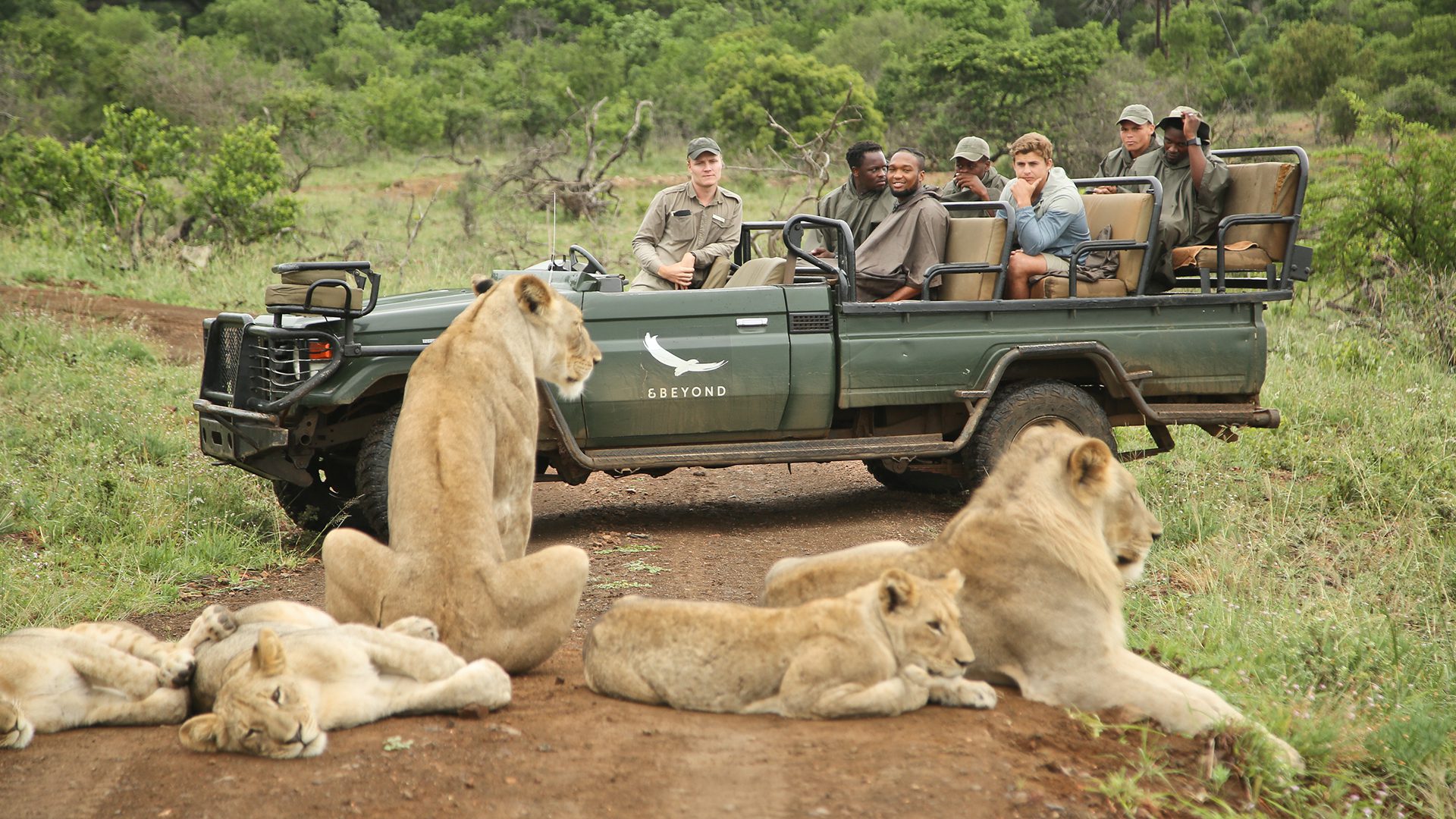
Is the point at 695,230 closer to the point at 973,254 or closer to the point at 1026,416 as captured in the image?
the point at 973,254

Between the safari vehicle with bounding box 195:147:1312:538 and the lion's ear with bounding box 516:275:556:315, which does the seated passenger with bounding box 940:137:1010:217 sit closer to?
the safari vehicle with bounding box 195:147:1312:538

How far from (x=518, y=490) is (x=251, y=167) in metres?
12.5

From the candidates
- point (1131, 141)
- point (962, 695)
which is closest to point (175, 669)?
point (962, 695)

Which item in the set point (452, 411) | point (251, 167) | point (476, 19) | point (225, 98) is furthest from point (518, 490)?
point (476, 19)

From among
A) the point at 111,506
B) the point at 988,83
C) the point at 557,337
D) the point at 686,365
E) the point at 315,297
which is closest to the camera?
the point at 557,337

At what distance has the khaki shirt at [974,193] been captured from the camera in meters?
8.41

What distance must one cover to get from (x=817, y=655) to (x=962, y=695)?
1.43ft

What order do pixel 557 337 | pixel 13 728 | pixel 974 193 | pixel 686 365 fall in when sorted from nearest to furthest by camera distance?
pixel 13 728 → pixel 557 337 → pixel 686 365 → pixel 974 193

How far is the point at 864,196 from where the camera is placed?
7871 mm

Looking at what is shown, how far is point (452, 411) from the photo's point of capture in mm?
4512

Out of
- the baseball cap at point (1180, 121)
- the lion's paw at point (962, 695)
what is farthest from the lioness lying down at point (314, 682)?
the baseball cap at point (1180, 121)

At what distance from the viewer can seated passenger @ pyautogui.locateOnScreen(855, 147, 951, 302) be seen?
7.20 metres

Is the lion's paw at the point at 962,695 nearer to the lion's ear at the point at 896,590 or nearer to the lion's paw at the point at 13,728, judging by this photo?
the lion's ear at the point at 896,590

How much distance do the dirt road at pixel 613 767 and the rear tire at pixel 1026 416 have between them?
325cm
